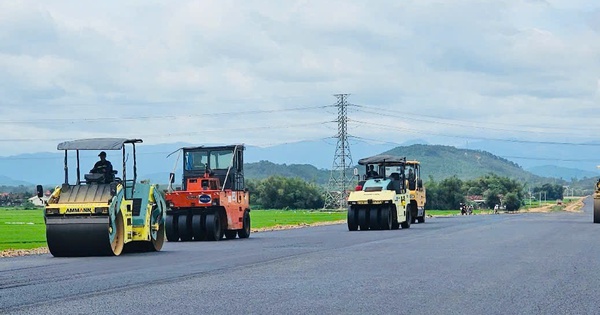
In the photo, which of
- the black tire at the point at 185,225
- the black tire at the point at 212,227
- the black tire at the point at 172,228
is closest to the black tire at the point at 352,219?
the black tire at the point at 212,227

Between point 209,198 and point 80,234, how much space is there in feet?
29.3

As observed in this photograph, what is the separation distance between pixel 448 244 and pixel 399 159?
15.9 metres

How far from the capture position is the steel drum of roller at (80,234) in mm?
23500

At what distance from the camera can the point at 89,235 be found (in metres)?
23.5

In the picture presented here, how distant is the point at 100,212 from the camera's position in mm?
23516

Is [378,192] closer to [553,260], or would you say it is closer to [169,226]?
[169,226]

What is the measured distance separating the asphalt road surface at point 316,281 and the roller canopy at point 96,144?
2.68 metres

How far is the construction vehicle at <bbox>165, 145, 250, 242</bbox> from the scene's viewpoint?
32.3 metres

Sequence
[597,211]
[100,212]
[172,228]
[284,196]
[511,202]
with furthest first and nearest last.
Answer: [511,202] < [284,196] < [597,211] < [172,228] < [100,212]

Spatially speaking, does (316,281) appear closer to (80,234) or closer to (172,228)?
(80,234)

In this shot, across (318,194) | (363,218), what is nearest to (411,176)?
(363,218)

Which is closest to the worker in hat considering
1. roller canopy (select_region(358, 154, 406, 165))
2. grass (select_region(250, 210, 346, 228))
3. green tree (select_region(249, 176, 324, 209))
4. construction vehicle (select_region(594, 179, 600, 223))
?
roller canopy (select_region(358, 154, 406, 165))

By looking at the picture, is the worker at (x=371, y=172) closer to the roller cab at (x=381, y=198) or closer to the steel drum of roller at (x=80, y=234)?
the roller cab at (x=381, y=198)

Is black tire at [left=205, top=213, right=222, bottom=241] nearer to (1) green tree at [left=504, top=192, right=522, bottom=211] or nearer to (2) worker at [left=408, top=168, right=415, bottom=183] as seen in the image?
(2) worker at [left=408, top=168, right=415, bottom=183]
